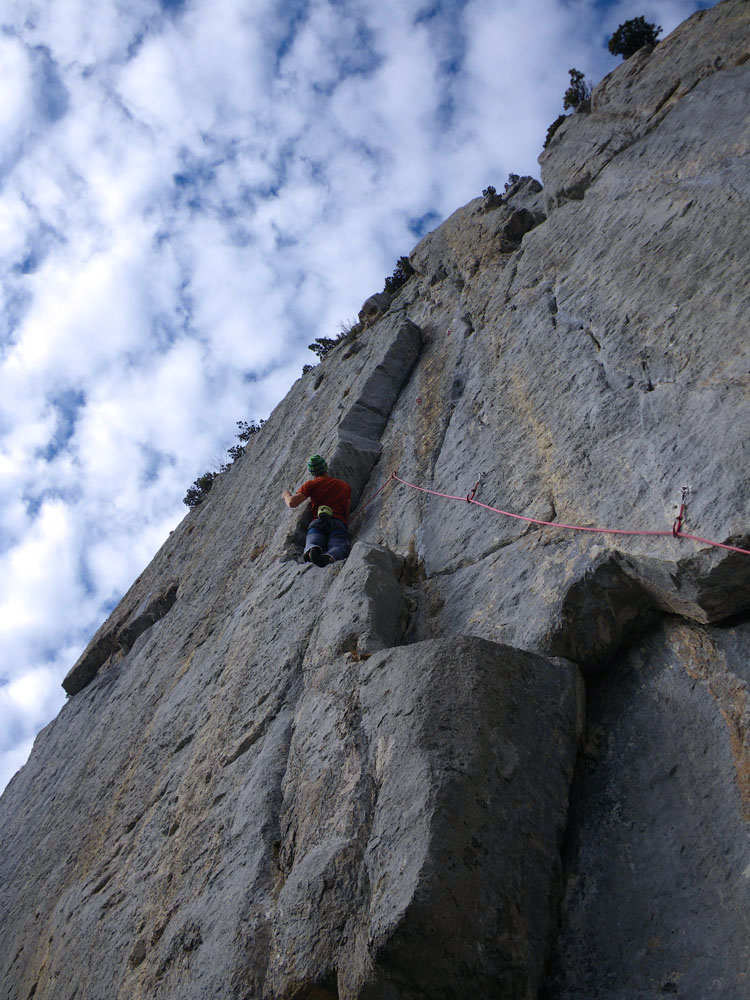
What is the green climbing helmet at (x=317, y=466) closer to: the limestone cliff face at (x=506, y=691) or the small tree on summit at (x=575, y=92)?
the limestone cliff face at (x=506, y=691)

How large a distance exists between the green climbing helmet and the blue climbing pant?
0.70m

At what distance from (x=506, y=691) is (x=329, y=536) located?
357cm

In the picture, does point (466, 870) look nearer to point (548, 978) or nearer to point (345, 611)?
point (548, 978)

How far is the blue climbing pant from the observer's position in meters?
6.58

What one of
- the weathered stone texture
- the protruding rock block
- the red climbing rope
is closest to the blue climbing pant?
the red climbing rope

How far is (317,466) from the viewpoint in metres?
7.50

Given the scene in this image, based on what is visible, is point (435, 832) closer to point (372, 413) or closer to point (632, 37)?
point (372, 413)

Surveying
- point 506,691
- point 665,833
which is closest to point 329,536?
point 506,691

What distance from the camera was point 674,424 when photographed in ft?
13.4

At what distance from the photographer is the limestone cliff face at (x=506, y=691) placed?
2914mm

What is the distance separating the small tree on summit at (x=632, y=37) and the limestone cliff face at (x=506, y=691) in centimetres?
169

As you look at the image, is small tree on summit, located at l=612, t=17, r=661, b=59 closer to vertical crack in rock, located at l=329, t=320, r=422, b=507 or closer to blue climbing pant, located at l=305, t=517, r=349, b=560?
vertical crack in rock, located at l=329, t=320, r=422, b=507

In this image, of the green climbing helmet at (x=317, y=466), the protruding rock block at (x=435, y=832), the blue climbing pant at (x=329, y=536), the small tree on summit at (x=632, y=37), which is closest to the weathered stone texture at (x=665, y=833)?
the protruding rock block at (x=435, y=832)

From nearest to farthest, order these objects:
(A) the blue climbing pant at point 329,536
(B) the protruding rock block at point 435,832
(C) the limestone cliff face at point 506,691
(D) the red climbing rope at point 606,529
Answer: (B) the protruding rock block at point 435,832, (C) the limestone cliff face at point 506,691, (D) the red climbing rope at point 606,529, (A) the blue climbing pant at point 329,536
